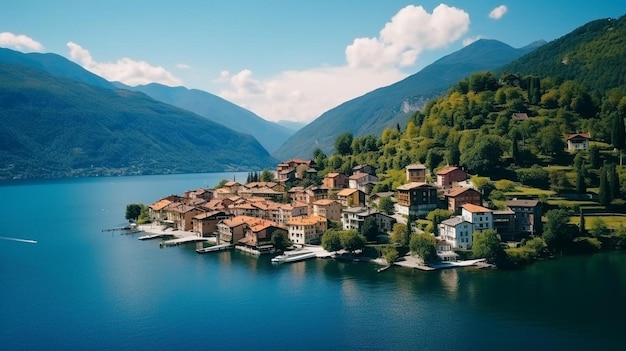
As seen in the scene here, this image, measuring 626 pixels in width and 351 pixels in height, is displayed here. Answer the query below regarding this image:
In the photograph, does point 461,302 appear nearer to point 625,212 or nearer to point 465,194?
point 465,194

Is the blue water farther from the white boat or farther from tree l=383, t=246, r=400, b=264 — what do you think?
tree l=383, t=246, r=400, b=264

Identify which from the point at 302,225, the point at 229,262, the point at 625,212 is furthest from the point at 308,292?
the point at 625,212

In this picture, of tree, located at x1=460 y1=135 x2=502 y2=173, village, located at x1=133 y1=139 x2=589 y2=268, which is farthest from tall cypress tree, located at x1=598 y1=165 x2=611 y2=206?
tree, located at x1=460 y1=135 x2=502 y2=173

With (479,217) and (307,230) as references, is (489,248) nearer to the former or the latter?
(479,217)

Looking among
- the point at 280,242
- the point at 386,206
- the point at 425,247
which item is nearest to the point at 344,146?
the point at 386,206

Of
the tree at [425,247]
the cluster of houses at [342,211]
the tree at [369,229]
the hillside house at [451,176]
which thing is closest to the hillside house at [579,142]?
Answer: the cluster of houses at [342,211]

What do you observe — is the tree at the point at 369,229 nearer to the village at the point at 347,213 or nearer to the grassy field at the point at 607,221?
the village at the point at 347,213

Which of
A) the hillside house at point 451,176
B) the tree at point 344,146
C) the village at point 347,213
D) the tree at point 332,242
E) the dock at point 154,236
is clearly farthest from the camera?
the tree at point 344,146
